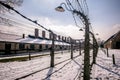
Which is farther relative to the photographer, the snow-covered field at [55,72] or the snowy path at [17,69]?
the snowy path at [17,69]

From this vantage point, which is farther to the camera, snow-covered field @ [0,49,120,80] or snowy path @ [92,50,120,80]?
snowy path @ [92,50,120,80]

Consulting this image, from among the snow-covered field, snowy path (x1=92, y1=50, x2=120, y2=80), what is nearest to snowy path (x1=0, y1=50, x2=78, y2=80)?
the snow-covered field

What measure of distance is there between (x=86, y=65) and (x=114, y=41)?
54893 mm

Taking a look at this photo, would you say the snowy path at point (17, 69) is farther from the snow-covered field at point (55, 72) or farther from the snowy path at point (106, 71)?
the snowy path at point (106, 71)

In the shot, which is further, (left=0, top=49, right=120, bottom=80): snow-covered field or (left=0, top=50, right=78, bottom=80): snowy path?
(left=0, top=50, right=78, bottom=80): snowy path

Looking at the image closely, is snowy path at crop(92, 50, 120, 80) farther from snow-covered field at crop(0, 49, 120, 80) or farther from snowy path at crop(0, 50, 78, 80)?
snowy path at crop(0, 50, 78, 80)

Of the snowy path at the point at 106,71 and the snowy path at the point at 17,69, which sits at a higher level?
the snowy path at the point at 17,69

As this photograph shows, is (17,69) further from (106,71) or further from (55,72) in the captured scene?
(106,71)

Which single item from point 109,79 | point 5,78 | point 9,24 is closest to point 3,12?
point 9,24

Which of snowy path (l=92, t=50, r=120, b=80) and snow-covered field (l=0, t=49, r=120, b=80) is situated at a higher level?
snow-covered field (l=0, t=49, r=120, b=80)

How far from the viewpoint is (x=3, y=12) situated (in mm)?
21000

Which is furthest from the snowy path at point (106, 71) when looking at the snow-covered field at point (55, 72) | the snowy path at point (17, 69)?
the snowy path at point (17, 69)

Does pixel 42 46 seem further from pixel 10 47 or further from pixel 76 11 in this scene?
pixel 76 11

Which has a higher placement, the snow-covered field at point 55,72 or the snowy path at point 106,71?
the snow-covered field at point 55,72
